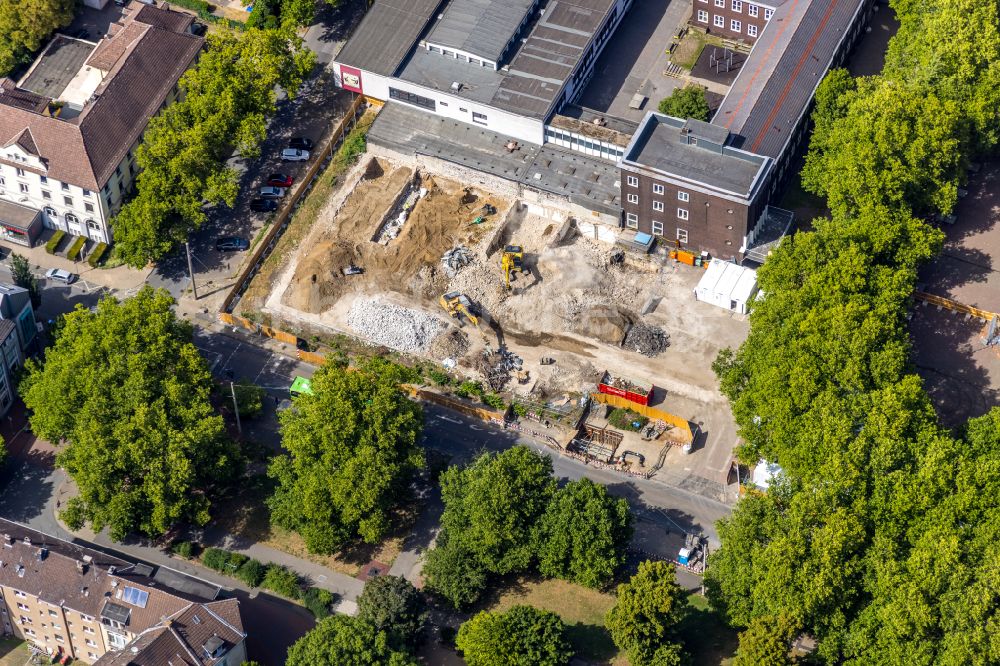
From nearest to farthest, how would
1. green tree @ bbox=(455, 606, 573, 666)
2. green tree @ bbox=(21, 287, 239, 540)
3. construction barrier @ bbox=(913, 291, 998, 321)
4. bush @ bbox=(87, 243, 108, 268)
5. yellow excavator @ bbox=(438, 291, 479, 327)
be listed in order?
green tree @ bbox=(455, 606, 573, 666) → green tree @ bbox=(21, 287, 239, 540) → construction barrier @ bbox=(913, 291, 998, 321) → yellow excavator @ bbox=(438, 291, 479, 327) → bush @ bbox=(87, 243, 108, 268)

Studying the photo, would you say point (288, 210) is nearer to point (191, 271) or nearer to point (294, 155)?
point (294, 155)

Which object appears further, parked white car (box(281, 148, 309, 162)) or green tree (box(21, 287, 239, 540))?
parked white car (box(281, 148, 309, 162))

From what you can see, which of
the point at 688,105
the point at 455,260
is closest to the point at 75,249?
the point at 455,260

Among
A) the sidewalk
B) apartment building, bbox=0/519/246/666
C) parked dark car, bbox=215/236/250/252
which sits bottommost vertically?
apartment building, bbox=0/519/246/666

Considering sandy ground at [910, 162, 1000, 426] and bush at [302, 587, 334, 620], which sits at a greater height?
sandy ground at [910, 162, 1000, 426]

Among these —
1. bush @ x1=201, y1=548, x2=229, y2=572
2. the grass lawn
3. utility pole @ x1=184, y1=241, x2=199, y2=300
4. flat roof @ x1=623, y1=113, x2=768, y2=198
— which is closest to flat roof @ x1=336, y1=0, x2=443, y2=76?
utility pole @ x1=184, y1=241, x2=199, y2=300

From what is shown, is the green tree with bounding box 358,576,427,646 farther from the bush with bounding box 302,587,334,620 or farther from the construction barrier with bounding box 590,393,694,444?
the construction barrier with bounding box 590,393,694,444

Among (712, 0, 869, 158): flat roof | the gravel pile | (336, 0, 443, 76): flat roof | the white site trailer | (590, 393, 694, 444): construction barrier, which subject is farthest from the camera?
(336, 0, 443, 76): flat roof
